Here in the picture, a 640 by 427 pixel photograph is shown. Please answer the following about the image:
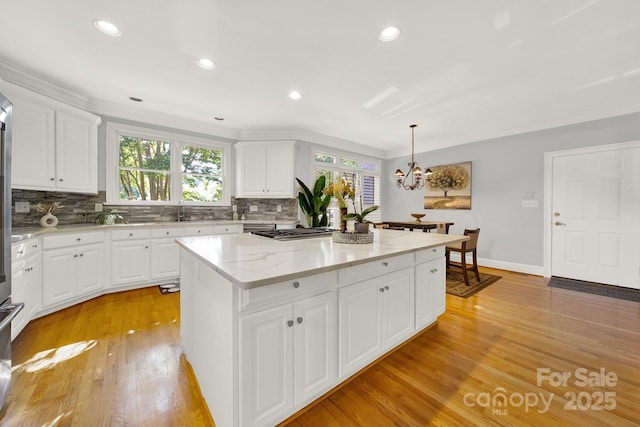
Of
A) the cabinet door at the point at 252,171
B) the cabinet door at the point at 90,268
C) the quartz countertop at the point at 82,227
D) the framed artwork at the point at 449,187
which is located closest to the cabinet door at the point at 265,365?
the quartz countertop at the point at 82,227

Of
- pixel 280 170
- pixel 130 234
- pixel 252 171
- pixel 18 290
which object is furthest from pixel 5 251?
pixel 280 170

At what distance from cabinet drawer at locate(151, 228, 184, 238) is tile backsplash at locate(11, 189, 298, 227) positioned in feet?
2.03

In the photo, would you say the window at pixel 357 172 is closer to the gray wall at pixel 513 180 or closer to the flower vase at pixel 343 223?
the gray wall at pixel 513 180

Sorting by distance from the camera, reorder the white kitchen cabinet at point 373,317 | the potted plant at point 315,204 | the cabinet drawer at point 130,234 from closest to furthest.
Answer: the white kitchen cabinet at point 373,317
the cabinet drawer at point 130,234
the potted plant at point 315,204

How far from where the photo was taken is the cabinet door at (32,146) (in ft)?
8.67

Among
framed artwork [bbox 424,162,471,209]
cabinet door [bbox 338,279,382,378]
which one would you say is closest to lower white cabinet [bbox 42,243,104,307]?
cabinet door [bbox 338,279,382,378]

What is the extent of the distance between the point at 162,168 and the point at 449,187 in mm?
5527

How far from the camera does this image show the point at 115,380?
1720 millimetres

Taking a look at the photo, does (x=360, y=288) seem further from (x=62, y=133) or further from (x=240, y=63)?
(x=62, y=133)

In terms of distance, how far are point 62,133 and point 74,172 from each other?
46 centimetres

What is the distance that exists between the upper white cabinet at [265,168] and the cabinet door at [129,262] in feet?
6.11

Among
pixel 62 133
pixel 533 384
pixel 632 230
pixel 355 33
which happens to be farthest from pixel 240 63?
pixel 632 230

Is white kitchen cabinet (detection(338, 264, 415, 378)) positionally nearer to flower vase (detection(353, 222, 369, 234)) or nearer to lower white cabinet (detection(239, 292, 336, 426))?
lower white cabinet (detection(239, 292, 336, 426))

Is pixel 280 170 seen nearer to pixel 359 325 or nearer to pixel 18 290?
pixel 18 290
